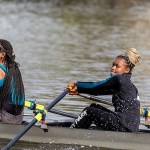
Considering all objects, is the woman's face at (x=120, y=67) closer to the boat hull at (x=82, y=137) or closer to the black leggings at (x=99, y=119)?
the black leggings at (x=99, y=119)

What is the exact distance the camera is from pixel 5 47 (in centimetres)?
1360

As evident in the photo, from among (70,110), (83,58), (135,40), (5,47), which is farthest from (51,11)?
(5,47)

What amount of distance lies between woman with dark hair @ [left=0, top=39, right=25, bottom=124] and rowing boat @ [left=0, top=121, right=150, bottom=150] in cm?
28

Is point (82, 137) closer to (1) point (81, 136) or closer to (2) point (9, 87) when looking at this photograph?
(1) point (81, 136)

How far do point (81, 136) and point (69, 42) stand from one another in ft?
75.3

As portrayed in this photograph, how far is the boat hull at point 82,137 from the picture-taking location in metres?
13.1

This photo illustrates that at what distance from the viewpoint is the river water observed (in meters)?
22.2

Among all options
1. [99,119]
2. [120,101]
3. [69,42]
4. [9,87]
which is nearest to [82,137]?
[99,119]

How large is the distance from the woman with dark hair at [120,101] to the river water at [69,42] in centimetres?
150

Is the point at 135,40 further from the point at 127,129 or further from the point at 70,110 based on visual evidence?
the point at 127,129

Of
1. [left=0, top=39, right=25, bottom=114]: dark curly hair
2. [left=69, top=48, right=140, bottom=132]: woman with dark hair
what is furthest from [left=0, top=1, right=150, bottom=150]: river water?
[left=69, top=48, right=140, bottom=132]: woman with dark hair

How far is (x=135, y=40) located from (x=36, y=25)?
10.2 metres

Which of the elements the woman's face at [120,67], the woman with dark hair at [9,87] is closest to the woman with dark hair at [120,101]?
the woman's face at [120,67]

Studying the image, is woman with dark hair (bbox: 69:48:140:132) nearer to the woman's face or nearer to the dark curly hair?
the woman's face
